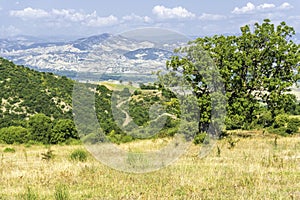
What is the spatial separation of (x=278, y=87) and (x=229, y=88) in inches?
129

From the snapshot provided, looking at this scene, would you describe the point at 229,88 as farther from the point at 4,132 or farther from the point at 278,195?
the point at 4,132

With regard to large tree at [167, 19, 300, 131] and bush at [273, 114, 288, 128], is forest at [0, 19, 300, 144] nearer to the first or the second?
Answer: large tree at [167, 19, 300, 131]

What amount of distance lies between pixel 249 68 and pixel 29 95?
5833cm

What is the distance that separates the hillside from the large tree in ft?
145

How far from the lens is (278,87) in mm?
25031

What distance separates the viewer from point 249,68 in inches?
987

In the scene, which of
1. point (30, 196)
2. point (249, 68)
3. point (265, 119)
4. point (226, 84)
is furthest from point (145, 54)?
point (265, 119)

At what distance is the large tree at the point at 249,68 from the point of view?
2362cm

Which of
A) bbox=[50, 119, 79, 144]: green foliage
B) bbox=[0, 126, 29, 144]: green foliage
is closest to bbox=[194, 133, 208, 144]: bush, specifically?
bbox=[50, 119, 79, 144]: green foliage

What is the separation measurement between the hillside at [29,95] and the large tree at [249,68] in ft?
145

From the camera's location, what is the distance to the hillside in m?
69.3

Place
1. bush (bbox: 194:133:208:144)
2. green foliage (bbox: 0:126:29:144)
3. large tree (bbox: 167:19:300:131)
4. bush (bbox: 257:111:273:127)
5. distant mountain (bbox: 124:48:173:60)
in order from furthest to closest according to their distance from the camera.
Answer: green foliage (bbox: 0:126:29:144) → bush (bbox: 257:111:273:127) → large tree (bbox: 167:19:300:131) → bush (bbox: 194:133:208:144) → distant mountain (bbox: 124:48:173:60)

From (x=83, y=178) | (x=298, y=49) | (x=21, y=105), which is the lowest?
(x=21, y=105)

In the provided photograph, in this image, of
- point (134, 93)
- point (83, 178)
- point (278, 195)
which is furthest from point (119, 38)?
point (278, 195)
